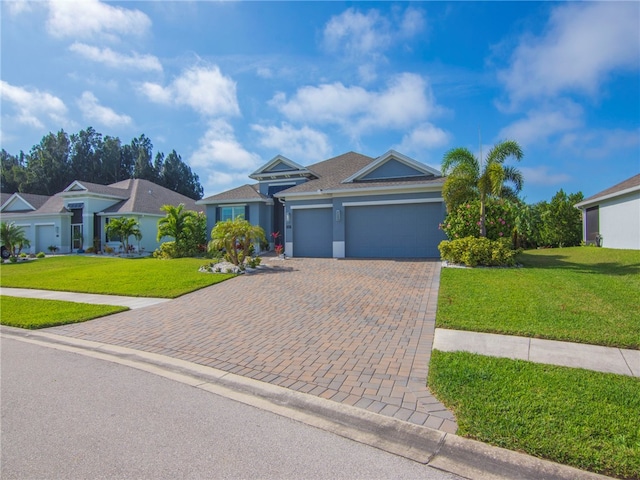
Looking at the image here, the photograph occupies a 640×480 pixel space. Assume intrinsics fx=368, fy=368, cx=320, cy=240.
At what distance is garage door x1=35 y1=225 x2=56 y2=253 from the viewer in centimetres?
2964

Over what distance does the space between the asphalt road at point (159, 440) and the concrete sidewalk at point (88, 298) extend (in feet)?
17.9

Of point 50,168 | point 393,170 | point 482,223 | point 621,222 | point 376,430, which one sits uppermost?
point 50,168

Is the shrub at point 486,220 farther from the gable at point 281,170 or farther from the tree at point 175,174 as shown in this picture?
the tree at point 175,174

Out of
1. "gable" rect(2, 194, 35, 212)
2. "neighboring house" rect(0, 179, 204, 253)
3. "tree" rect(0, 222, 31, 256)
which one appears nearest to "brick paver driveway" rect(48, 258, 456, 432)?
"neighboring house" rect(0, 179, 204, 253)

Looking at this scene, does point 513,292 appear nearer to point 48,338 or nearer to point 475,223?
point 475,223

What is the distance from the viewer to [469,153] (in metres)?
14.3

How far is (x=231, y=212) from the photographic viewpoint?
Answer: 75.7 feet

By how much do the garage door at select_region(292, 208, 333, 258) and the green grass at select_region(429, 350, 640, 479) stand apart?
1447 cm

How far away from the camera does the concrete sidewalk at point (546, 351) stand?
4.86 meters

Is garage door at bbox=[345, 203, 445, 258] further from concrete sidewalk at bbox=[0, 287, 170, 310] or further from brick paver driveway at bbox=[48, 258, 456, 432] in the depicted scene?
concrete sidewalk at bbox=[0, 287, 170, 310]

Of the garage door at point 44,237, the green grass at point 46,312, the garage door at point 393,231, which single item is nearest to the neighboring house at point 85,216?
the garage door at point 44,237

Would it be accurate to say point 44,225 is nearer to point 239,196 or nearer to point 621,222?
point 239,196

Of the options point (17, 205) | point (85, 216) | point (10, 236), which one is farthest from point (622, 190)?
point (17, 205)

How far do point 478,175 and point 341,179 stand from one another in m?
7.95
